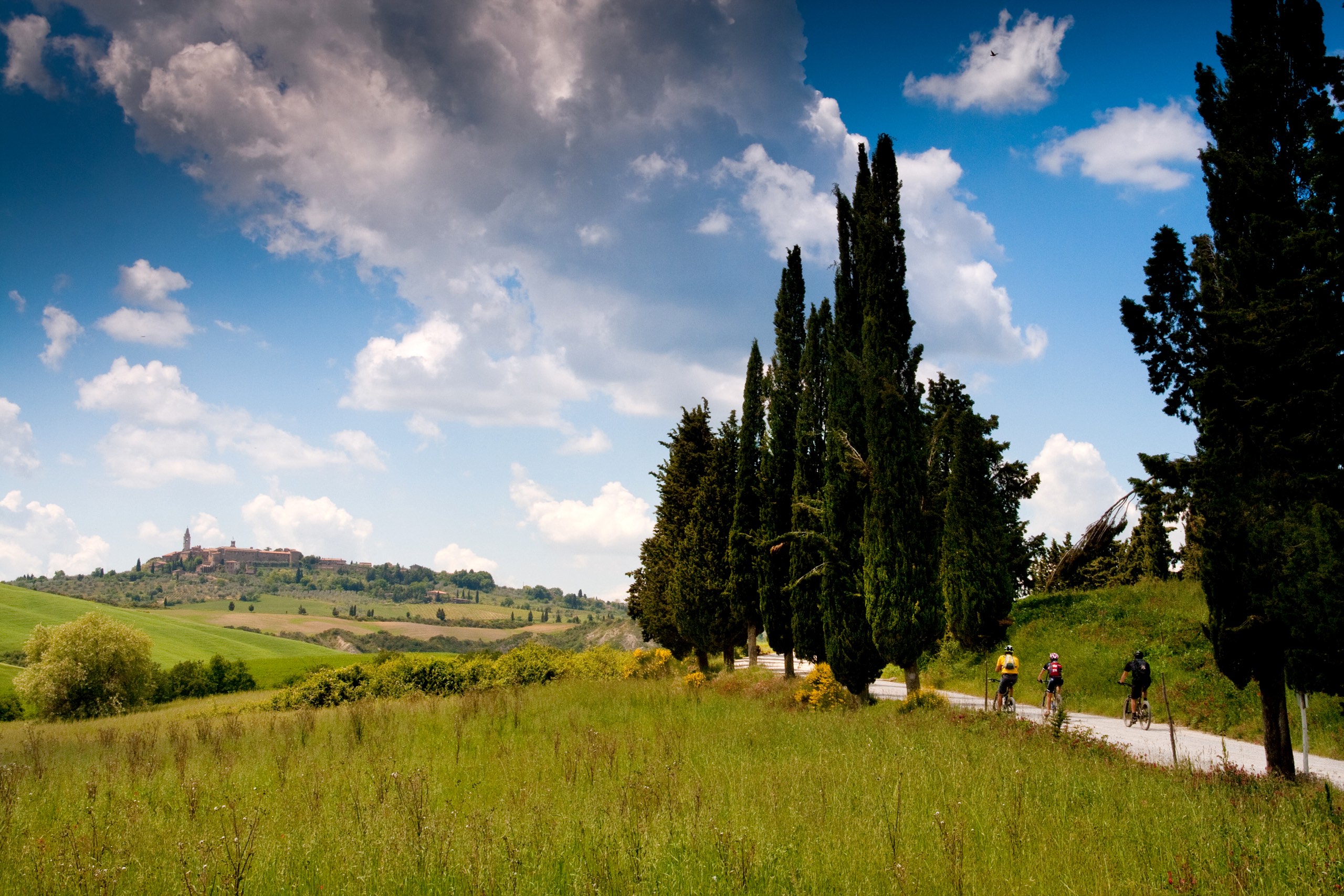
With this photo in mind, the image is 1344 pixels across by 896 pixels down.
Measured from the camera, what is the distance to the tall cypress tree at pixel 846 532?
56.8 ft

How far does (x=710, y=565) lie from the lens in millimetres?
25312

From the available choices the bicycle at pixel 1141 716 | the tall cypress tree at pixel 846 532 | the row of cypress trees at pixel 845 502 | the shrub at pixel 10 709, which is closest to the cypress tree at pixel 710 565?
the row of cypress trees at pixel 845 502

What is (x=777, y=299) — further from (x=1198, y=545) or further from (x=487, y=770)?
(x=487, y=770)

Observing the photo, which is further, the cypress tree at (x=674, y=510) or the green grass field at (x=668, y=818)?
the cypress tree at (x=674, y=510)

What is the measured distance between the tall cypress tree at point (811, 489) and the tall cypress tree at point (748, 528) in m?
1.74

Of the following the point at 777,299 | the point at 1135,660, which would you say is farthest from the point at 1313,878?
the point at 777,299

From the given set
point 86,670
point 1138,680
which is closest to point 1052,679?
point 1138,680

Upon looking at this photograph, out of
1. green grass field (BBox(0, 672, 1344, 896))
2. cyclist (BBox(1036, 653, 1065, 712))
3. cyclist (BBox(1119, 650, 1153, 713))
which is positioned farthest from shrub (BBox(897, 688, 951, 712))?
cyclist (BBox(1119, 650, 1153, 713))

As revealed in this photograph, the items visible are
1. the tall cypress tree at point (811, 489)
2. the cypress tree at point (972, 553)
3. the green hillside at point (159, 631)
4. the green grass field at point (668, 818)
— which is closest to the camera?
the green grass field at point (668, 818)

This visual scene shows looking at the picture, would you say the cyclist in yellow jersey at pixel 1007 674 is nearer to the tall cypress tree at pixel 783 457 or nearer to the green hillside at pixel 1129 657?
the green hillside at pixel 1129 657

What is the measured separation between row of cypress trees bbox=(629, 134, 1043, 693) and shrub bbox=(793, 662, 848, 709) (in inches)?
27.7

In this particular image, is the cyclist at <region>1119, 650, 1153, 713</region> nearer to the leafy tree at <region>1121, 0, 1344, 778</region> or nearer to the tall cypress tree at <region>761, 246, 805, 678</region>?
the leafy tree at <region>1121, 0, 1344, 778</region>

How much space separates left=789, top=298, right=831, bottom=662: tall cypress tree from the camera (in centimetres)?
2016

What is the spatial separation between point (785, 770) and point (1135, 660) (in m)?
12.8
